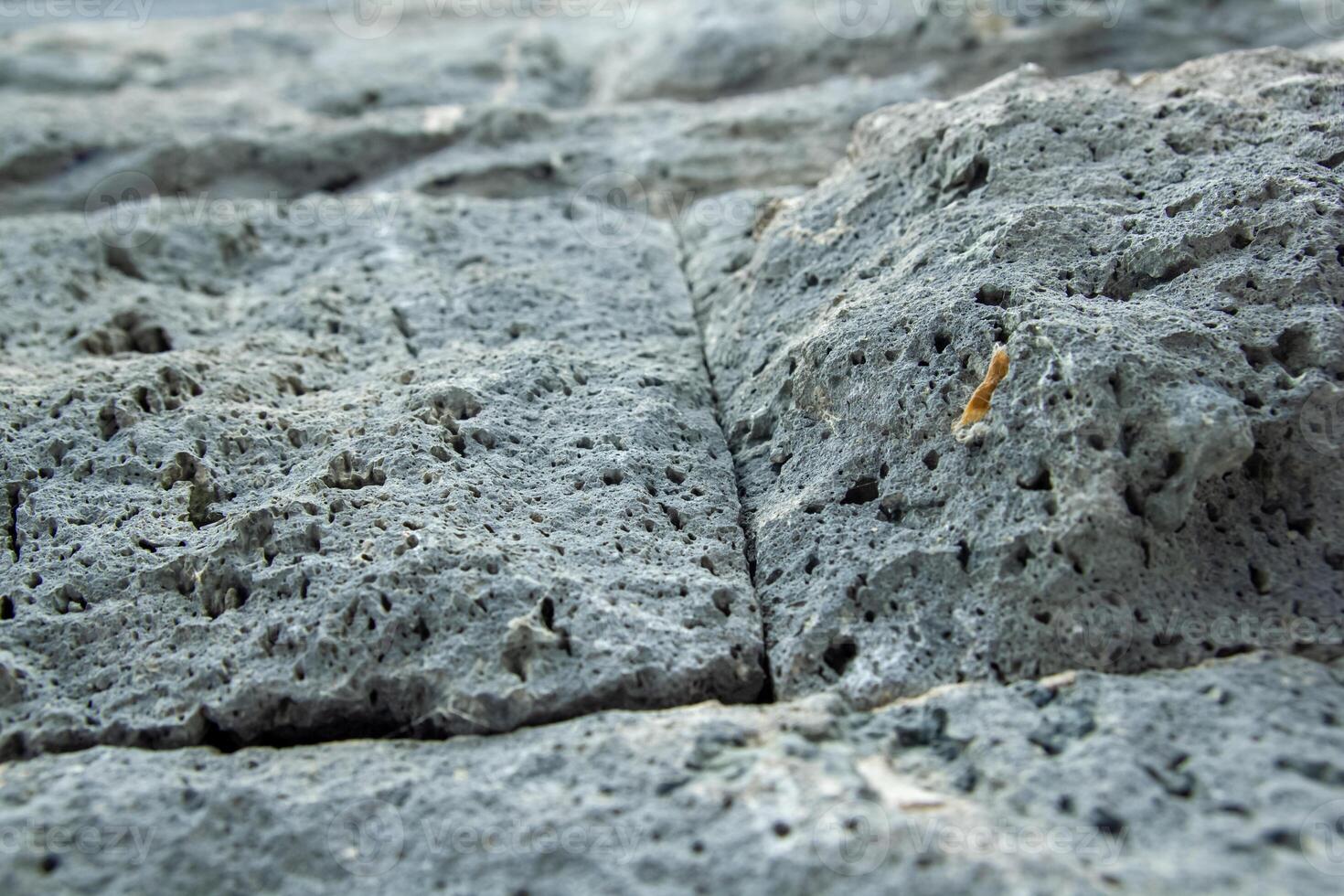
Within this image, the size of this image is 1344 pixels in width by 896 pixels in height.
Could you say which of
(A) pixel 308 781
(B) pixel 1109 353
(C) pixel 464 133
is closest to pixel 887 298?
(B) pixel 1109 353

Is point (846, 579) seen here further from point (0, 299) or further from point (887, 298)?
point (0, 299)
